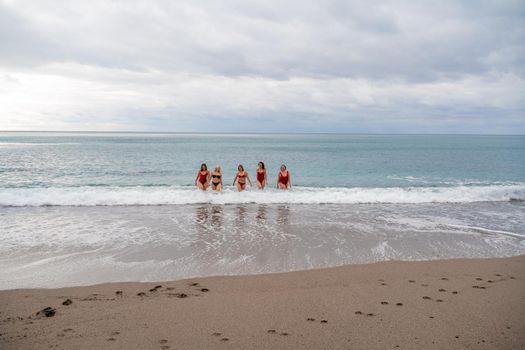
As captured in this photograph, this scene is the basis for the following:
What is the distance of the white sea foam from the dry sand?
9.15 metres

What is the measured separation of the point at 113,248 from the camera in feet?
26.3

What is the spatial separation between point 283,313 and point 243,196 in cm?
1108

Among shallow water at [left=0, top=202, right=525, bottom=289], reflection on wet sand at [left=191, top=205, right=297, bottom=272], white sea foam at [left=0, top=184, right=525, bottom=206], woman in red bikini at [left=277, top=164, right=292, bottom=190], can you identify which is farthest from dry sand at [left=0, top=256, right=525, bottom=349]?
woman in red bikini at [left=277, top=164, right=292, bottom=190]

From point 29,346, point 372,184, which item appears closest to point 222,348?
point 29,346

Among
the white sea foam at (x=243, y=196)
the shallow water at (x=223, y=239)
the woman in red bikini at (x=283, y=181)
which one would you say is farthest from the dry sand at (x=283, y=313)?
the woman in red bikini at (x=283, y=181)

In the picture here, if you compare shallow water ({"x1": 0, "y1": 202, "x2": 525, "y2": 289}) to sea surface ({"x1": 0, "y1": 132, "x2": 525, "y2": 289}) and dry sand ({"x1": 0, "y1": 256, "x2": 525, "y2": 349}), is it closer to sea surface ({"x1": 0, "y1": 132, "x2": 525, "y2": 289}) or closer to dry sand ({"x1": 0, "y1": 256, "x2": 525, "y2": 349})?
sea surface ({"x1": 0, "y1": 132, "x2": 525, "y2": 289})

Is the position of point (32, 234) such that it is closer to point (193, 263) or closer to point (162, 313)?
Result: point (193, 263)

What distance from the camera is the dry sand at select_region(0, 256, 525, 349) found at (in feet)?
12.7

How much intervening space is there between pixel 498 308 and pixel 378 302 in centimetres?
154

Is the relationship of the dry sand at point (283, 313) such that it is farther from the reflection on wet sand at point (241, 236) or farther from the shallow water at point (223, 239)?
the reflection on wet sand at point (241, 236)

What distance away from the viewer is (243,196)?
15.5 meters

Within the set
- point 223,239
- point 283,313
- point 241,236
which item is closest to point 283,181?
point 241,236

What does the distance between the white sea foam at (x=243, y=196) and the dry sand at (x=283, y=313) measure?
30.0 feet

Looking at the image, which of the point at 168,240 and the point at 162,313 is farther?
the point at 168,240
